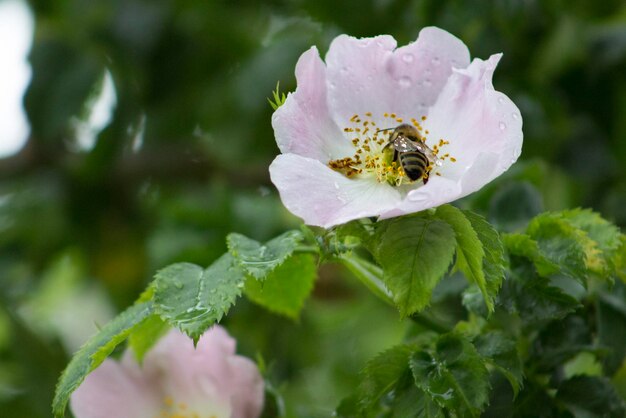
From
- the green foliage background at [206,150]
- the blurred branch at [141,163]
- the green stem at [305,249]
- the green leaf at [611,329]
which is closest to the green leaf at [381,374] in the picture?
the green stem at [305,249]

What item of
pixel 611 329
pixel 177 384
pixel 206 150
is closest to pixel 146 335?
pixel 177 384

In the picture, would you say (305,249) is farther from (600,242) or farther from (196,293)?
(600,242)

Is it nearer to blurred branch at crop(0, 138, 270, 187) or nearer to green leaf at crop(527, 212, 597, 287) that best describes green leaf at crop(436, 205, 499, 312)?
green leaf at crop(527, 212, 597, 287)

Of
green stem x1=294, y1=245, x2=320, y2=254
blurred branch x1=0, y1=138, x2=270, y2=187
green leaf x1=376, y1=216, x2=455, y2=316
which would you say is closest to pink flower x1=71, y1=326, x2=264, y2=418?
green stem x1=294, y1=245, x2=320, y2=254

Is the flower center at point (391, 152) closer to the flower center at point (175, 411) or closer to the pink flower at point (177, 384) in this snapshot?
the pink flower at point (177, 384)

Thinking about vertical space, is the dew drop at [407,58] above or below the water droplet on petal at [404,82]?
above

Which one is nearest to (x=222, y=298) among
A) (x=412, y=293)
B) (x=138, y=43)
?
(x=412, y=293)
